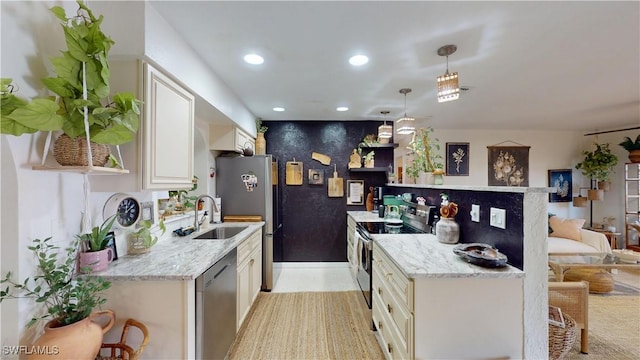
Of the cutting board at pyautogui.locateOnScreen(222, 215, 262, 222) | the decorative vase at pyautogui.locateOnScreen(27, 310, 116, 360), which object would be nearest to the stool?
the cutting board at pyautogui.locateOnScreen(222, 215, 262, 222)

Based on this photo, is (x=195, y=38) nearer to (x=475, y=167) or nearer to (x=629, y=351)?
(x=629, y=351)

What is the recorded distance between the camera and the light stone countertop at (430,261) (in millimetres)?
1380

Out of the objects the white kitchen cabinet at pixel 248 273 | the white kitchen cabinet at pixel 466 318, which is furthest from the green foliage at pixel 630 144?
the white kitchen cabinet at pixel 248 273


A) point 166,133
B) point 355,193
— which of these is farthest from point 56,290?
point 355,193

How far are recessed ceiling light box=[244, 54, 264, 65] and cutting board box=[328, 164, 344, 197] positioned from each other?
239 centimetres

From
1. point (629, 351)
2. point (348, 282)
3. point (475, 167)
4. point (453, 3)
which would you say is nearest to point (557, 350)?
point (629, 351)

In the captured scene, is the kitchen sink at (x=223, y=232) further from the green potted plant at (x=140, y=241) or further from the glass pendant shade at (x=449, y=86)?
the glass pendant shade at (x=449, y=86)

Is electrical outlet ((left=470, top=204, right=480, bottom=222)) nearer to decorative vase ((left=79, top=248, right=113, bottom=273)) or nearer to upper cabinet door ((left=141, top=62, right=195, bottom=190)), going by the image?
upper cabinet door ((left=141, top=62, right=195, bottom=190))

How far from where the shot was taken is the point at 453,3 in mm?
1420

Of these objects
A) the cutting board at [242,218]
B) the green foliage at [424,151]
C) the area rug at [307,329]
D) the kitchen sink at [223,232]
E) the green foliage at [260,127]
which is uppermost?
the green foliage at [260,127]

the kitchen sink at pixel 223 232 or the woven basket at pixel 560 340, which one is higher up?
the kitchen sink at pixel 223 232

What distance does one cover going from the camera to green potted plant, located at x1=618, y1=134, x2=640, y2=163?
14.5 ft

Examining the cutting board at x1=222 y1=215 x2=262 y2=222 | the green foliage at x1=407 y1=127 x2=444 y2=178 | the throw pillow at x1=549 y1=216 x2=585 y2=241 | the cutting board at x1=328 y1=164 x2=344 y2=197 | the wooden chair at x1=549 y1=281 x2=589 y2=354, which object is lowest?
the wooden chair at x1=549 y1=281 x2=589 y2=354

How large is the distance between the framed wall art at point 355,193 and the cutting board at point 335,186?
0.14 m
